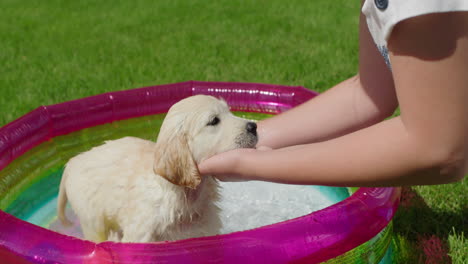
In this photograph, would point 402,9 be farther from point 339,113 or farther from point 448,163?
point 339,113

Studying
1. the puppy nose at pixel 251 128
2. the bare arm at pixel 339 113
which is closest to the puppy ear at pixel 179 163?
the puppy nose at pixel 251 128

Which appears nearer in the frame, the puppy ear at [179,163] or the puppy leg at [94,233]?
the puppy ear at [179,163]

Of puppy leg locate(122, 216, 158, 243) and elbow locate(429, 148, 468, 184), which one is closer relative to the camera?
elbow locate(429, 148, 468, 184)

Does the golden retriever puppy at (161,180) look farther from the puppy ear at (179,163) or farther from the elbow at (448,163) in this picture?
the elbow at (448,163)

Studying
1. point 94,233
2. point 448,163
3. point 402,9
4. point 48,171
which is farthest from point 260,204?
point 402,9

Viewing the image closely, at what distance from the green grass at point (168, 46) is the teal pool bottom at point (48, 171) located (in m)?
1.20

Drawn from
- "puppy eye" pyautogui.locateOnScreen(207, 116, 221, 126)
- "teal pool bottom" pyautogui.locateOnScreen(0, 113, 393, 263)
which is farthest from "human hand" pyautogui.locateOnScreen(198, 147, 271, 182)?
"teal pool bottom" pyautogui.locateOnScreen(0, 113, 393, 263)

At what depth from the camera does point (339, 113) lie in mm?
2598

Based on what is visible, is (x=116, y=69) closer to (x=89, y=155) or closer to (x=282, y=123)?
(x=89, y=155)

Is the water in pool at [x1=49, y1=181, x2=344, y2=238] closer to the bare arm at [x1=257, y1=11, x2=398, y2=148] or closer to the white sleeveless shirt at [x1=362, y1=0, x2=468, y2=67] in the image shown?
the bare arm at [x1=257, y1=11, x2=398, y2=148]

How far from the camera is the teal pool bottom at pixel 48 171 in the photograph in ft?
10.9

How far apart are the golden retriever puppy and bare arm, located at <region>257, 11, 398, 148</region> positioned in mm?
298

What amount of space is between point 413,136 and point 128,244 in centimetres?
114

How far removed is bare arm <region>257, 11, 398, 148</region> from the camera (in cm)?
249
